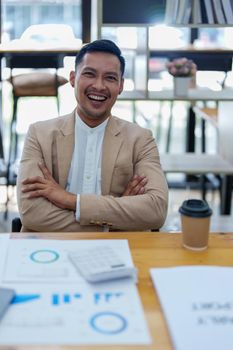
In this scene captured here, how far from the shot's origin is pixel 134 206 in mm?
1933

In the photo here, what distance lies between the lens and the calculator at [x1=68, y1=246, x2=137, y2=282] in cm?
135

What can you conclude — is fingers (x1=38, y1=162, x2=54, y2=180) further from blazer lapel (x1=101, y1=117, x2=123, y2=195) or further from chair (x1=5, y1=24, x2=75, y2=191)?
chair (x1=5, y1=24, x2=75, y2=191)

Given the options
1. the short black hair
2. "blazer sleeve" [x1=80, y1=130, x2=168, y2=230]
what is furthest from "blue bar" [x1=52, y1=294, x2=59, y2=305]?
the short black hair

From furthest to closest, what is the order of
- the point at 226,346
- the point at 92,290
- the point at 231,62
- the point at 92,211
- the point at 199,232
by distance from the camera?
the point at 231,62, the point at 92,211, the point at 199,232, the point at 92,290, the point at 226,346

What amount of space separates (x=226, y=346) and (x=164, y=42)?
4.00 m

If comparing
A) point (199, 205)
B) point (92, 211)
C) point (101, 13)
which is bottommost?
point (92, 211)

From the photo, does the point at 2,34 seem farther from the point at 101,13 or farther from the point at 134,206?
the point at 134,206

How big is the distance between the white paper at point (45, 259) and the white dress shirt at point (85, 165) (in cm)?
58

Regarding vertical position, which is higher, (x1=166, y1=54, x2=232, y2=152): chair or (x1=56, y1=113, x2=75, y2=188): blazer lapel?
(x1=166, y1=54, x2=232, y2=152): chair

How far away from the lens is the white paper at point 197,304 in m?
1.11

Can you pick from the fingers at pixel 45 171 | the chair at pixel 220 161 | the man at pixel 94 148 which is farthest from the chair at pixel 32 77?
the fingers at pixel 45 171

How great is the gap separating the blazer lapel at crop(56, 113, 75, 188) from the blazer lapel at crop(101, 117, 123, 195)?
13 cm

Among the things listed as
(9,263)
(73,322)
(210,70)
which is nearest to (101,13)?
(210,70)

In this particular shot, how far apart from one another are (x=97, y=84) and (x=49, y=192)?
0.47 meters
